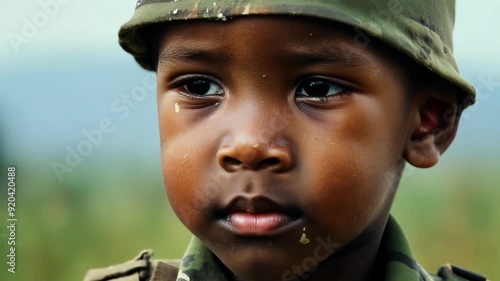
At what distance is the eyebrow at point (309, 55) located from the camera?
1.64 meters

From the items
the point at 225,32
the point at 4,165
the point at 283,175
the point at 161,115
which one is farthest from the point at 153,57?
the point at 4,165

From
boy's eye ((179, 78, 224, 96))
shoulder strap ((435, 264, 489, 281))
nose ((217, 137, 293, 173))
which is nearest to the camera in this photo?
nose ((217, 137, 293, 173))

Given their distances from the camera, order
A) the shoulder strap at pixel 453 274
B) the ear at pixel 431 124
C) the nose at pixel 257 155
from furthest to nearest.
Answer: the shoulder strap at pixel 453 274 < the ear at pixel 431 124 < the nose at pixel 257 155

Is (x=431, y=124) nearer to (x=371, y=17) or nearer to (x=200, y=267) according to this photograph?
(x=371, y=17)

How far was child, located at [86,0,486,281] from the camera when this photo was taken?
1.63 meters

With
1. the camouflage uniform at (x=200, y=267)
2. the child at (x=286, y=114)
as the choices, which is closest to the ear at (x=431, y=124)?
the child at (x=286, y=114)

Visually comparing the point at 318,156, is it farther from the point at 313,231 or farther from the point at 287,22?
the point at 287,22

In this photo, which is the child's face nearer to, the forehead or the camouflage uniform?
the forehead

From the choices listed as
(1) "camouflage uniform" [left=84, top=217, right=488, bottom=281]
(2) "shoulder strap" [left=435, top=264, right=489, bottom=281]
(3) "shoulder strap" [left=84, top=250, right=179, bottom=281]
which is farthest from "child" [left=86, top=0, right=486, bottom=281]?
(2) "shoulder strap" [left=435, top=264, right=489, bottom=281]

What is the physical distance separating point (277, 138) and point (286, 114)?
6 centimetres

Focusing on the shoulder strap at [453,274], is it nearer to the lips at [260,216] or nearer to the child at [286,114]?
the child at [286,114]

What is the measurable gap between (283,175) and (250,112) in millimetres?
133

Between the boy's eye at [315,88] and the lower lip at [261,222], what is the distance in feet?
0.78

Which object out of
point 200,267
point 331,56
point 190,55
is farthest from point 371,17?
point 200,267
